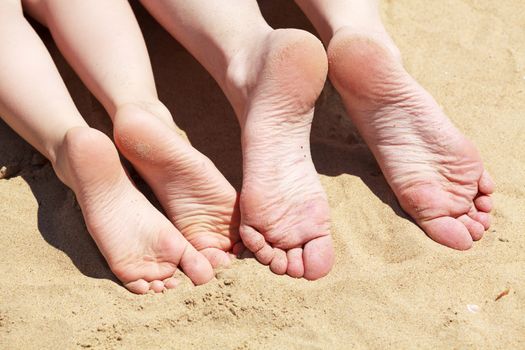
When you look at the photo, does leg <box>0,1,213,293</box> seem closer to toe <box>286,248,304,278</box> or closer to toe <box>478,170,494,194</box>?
toe <box>286,248,304,278</box>

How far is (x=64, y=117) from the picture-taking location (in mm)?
1848

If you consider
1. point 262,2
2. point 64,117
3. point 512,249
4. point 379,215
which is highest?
point 64,117

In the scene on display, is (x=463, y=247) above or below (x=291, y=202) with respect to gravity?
below

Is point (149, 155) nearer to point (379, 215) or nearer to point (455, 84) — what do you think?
point (379, 215)

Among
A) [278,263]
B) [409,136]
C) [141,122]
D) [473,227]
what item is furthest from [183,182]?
[473,227]

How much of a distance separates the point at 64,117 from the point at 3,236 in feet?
1.11

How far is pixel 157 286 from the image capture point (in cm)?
177

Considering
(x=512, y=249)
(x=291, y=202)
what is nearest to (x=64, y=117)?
(x=291, y=202)

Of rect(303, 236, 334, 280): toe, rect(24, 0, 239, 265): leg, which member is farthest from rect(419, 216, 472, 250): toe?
rect(24, 0, 239, 265): leg

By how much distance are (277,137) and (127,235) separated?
1.36 ft

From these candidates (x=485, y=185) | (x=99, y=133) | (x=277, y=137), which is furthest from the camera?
(x=485, y=185)

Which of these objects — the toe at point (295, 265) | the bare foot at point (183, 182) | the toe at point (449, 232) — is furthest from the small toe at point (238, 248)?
the toe at point (449, 232)

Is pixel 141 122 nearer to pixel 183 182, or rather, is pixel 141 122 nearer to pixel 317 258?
pixel 183 182

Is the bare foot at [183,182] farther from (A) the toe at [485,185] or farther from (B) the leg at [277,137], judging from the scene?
(A) the toe at [485,185]
